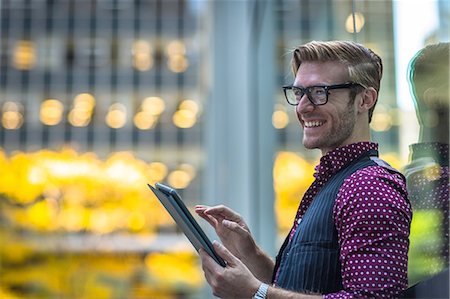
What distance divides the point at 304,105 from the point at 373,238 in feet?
0.91

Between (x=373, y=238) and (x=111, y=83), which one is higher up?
(x=111, y=83)

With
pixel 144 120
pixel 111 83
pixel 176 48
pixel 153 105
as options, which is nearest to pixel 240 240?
pixel 144 120

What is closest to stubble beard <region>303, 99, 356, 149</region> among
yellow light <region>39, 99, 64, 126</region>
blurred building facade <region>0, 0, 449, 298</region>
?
blurred building facade <region>0, 0, 449, 298</region>

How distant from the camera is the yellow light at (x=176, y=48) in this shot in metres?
25.7

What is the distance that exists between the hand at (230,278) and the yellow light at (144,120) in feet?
73.3

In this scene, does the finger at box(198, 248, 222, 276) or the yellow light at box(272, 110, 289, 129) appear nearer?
the finger at box(198, 248, 222, 276)

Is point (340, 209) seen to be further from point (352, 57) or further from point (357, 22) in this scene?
point (357, 22)

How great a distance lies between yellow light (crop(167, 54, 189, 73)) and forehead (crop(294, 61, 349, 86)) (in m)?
23.8

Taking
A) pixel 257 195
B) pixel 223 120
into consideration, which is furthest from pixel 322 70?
pixel 223 120

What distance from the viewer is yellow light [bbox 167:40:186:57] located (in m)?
25.7

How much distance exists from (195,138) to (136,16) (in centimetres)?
480

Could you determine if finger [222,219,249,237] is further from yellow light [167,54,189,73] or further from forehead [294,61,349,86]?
yellow light [167,54,189,73]

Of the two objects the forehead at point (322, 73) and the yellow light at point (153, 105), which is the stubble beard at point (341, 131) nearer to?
the forehead at point (322, 73)

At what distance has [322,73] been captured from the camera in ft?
4.68
